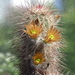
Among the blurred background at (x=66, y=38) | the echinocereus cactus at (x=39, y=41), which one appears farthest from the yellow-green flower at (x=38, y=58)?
the blurred background at (x=66, y=38)

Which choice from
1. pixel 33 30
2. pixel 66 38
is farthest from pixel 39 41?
pixel 66 38

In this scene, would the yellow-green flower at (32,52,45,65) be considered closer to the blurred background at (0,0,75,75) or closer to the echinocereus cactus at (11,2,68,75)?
the echinocereus cactus at (11,2,68,75)

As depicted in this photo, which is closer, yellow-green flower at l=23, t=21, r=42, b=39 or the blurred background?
yellow-green flower at l=23, t=21, r=42, b=39

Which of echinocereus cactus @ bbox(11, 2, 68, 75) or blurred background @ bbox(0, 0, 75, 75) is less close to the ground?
echinocereus cactus @ bbox(11, 2, 68, 75)

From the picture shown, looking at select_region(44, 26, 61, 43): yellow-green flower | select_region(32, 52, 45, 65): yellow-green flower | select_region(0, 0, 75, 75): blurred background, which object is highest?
select_region(44, 26, 61, 43): yellow-green flower

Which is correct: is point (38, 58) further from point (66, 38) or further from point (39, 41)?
point (66, 38)

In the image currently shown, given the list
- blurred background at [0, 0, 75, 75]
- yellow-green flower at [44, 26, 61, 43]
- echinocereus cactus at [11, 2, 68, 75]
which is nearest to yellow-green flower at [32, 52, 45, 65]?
echinocereus cactus at [11, 2, 68, 75]

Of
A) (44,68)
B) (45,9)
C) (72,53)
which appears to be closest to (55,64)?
(44,68)

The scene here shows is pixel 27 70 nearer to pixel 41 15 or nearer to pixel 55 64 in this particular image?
pixel 55 64

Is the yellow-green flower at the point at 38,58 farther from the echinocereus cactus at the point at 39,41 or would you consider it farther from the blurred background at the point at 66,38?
the blurred background at the point at 66,38

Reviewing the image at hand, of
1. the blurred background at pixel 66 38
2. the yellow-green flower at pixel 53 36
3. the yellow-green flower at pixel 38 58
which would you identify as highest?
the yellow-green flower at pixel 53 36
